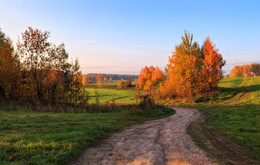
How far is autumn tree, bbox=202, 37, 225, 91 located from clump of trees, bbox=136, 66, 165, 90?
29.7 m

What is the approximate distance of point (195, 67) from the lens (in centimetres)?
3450

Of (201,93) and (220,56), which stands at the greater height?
(220,56)

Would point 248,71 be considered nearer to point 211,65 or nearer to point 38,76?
point 211,65

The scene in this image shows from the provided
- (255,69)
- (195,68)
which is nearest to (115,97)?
(195,68)

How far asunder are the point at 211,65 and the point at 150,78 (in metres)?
39.2

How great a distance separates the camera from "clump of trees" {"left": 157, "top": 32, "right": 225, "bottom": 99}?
112 feet

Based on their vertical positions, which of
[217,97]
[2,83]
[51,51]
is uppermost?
[51,51]

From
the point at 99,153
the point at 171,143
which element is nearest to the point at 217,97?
the point at 171,143

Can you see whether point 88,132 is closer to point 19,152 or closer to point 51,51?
point 19,152

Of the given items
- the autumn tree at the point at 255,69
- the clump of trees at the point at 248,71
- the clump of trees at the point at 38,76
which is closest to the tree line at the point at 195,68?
the clump of trees at the point at 38,76

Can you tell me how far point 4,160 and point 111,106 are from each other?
16.1 meters

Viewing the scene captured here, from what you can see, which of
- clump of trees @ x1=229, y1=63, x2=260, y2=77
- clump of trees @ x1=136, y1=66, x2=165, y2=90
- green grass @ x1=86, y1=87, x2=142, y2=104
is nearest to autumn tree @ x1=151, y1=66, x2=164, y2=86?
clump of trees @ x1=136, y1=66, x2=165, y2=90

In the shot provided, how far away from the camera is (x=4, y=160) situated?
5.14 m

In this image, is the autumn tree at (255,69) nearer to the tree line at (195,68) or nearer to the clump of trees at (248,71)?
the clump of trees at (248,71)
